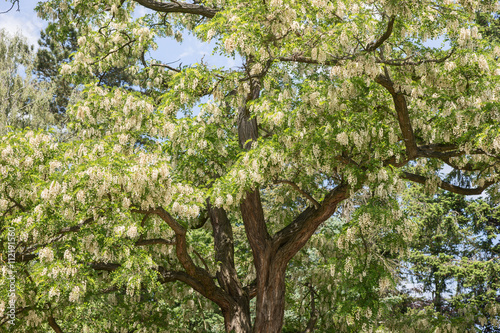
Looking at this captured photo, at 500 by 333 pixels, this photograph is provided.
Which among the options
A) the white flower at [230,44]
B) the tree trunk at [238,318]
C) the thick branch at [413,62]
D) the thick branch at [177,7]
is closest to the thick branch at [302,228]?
the tree trunk at [238,318]

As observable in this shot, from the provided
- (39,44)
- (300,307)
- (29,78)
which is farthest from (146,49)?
(39,44)

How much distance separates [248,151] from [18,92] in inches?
561

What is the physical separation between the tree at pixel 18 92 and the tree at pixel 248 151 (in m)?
9.69

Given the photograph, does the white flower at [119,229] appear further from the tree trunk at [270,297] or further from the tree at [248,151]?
the tree trunk at [270,297]

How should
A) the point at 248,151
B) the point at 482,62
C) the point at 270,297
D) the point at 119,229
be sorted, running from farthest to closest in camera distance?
the point at 270,297 < the point at 248,151 < the point at 482,62 < the point at 119,229

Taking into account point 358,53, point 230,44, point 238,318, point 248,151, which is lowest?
point 238,318

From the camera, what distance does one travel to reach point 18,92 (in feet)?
61.0

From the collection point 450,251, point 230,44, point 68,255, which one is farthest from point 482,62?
point 450,251

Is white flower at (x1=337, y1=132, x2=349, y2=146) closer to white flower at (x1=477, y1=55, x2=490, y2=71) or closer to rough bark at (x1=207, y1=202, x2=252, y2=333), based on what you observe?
white flower at (x1=477, y1=55, x2=490, y2=71)

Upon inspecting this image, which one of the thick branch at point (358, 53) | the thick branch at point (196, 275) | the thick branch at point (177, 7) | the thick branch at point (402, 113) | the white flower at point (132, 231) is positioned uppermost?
the thick branch at point (177, 7)

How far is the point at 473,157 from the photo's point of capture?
7.81 m

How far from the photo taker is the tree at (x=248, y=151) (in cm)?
638

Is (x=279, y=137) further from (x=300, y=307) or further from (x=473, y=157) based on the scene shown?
(x=300, y=307)

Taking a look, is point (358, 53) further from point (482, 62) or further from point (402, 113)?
point (482, 62)
